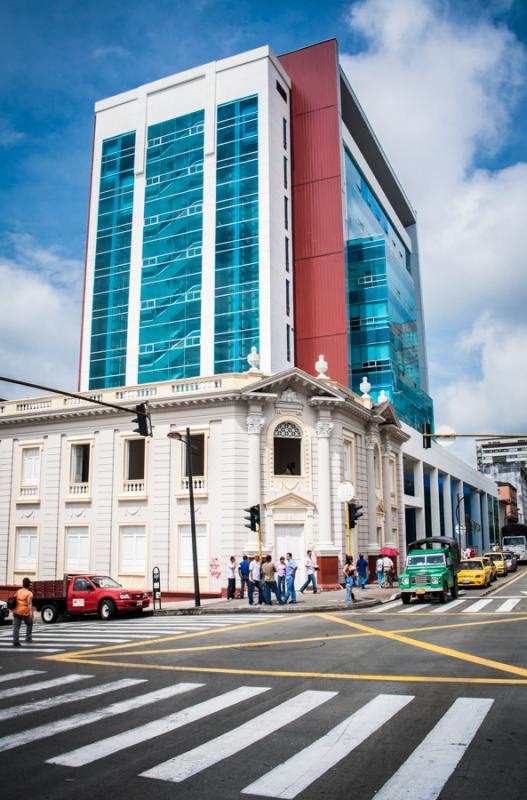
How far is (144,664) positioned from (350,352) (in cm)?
5963

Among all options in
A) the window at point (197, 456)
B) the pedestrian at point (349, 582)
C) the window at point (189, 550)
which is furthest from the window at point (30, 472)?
the pedestrian at point (349, 582)

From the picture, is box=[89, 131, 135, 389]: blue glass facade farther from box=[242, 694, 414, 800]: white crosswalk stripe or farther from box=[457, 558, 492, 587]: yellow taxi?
box=[242, 694, 414, 800]: white crosswalk stripe

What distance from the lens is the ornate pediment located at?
3253cm

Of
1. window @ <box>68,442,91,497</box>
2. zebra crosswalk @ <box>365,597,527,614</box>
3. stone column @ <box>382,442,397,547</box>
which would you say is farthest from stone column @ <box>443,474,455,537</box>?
zebra crosswalk @ <box>365,597,527,614</box>

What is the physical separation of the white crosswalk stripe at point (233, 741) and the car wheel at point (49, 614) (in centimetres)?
1759

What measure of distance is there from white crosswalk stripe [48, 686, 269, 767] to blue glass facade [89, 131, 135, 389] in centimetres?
6012

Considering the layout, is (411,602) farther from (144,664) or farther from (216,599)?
(144,664)

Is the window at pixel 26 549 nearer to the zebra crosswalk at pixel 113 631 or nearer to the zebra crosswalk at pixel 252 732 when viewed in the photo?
the zebra crosswalk at pixel 113 631

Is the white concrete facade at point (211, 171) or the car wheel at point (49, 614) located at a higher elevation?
the white concrete facade at point (211, 171)

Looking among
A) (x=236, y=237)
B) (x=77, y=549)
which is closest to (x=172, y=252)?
(x=236, y=237)

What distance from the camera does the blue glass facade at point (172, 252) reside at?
65812mm

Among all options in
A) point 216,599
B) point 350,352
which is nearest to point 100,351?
point 350,352

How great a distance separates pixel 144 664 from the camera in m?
13.2

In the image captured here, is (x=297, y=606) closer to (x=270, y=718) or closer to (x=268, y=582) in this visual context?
(x=268, y=582)
